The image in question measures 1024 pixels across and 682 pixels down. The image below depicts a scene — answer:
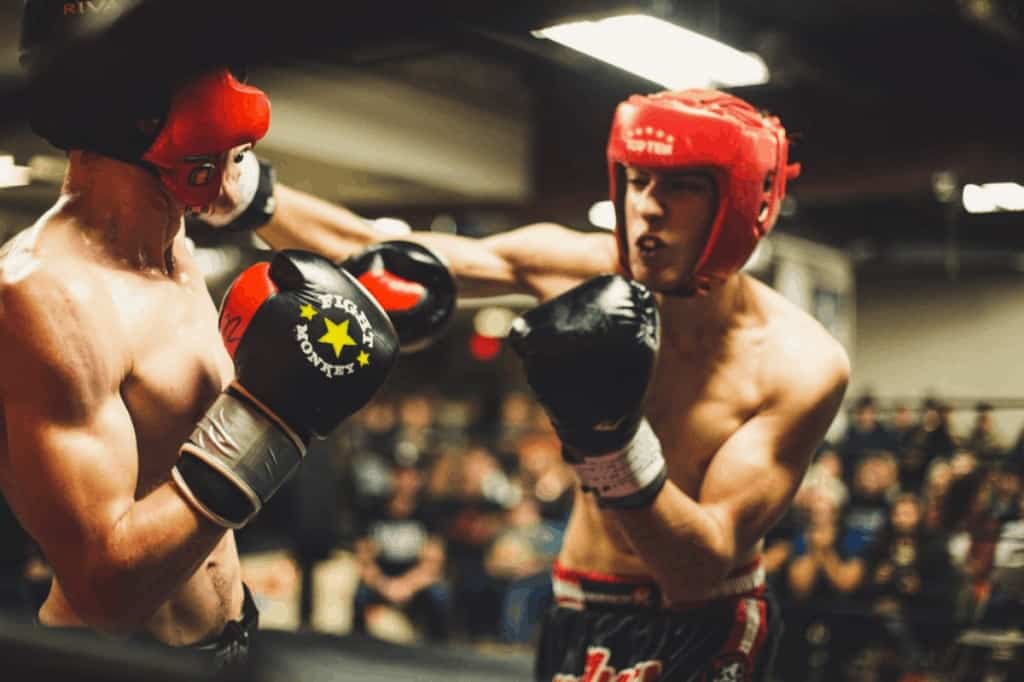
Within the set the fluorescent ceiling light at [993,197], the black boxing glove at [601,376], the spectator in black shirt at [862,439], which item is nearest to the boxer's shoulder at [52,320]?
the black boxing glove at [601,376]

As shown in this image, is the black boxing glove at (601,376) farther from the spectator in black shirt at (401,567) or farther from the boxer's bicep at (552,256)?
the spectator in black shirt at (401,567)

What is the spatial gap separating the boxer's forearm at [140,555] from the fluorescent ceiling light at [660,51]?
141 inches

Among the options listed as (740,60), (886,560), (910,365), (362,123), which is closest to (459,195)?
(362,123)

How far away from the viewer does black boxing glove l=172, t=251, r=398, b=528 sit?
1329 millimetres

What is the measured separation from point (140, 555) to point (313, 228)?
3.52ft

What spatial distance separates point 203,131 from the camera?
4.66ft

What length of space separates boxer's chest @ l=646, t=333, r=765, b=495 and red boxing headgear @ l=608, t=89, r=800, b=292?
20 centimetres

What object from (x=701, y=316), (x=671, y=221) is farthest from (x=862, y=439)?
(x=671, y=221)

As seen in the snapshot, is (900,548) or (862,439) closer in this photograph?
(900,548)

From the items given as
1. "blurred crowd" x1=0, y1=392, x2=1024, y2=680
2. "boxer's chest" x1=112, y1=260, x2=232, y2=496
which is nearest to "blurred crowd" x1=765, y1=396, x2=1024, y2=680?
"blurred crowd" x1=0, y1=392, x2=1024, y2=680

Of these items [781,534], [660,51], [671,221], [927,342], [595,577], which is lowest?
[927,342]

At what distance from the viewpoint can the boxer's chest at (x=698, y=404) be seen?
6.82 ft

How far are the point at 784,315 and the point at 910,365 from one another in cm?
1055

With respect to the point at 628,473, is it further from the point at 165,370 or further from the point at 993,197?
the point at 993,197
